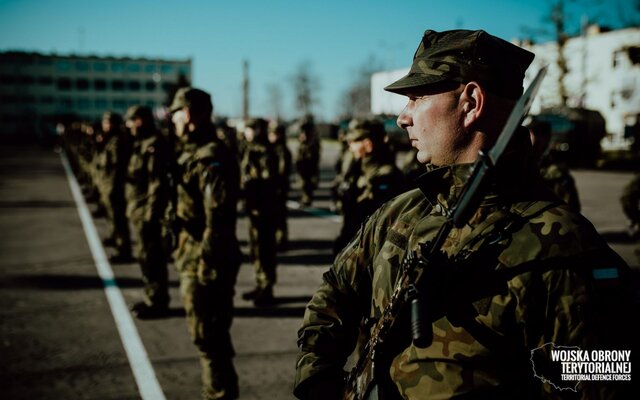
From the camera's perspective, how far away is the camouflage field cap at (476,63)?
1.39 metres

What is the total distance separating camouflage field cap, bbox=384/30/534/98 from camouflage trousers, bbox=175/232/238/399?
276 centimetres

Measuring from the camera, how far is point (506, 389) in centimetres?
123

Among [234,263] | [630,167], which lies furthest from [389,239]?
[630,167]

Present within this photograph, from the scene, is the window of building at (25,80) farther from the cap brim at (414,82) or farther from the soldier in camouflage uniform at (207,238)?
the cap brim at (414,82)

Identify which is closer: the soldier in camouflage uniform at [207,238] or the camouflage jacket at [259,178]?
the soldier in camouflage uniform at [207,238]

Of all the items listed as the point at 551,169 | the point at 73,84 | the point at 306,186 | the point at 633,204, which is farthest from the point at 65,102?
the point at 633,204

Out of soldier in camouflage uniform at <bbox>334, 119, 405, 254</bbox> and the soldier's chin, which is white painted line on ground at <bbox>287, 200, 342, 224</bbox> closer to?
soldier in camouflage uniform at <bbox>334, 119, 405, 254</bbox>

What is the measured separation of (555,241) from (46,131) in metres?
53.3

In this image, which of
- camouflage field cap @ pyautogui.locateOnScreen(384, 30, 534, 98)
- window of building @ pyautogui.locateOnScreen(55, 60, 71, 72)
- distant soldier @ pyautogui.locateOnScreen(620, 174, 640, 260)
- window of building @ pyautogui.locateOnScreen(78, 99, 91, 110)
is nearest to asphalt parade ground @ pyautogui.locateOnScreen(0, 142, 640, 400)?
distant soldier @ pyautogui.locateOnScreen(620, 174, 640, 260)

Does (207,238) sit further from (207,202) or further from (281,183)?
(281,183)

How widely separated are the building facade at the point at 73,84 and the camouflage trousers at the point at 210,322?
9029 centimetres

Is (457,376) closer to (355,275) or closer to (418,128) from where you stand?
(355,275)

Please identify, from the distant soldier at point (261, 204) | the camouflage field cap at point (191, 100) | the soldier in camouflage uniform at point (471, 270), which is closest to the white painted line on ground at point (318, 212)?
the distant soldier at point (261, 204)

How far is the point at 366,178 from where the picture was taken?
4.70m
